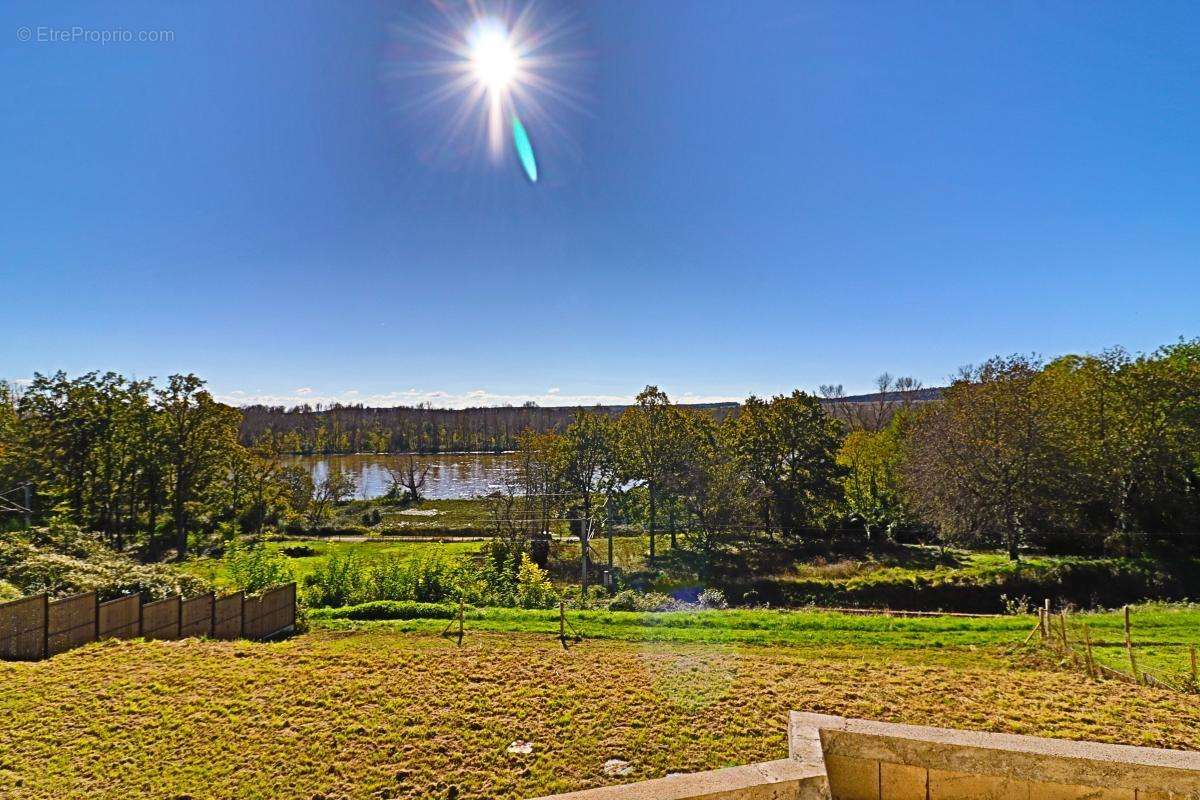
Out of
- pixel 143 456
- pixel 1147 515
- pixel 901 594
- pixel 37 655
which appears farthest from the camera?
pixel 143 456

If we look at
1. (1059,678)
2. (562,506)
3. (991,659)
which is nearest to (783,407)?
(562,506)

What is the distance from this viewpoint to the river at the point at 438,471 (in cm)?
6288

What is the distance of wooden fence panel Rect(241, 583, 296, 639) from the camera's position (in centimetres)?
1305

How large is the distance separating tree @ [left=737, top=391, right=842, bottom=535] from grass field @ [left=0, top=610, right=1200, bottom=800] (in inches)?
908

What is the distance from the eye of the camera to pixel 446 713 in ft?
21.9

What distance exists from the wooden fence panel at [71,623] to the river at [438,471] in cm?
3569

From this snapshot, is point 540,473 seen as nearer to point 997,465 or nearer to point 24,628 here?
point 997,465

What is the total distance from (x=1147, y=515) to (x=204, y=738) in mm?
35515

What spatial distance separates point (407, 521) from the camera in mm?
45281

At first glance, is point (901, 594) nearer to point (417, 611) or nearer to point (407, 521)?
point (417, 611)

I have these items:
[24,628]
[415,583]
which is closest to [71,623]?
[24,628]

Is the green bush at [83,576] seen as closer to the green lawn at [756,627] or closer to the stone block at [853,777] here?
the green lawn at [756,627]

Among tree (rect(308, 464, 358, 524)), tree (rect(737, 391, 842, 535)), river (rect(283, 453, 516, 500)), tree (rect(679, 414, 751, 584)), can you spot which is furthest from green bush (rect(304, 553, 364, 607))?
tree (rect(308, 464, 358, 524))

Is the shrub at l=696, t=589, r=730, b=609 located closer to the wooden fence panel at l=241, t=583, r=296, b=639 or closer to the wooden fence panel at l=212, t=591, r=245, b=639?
the wooden fence panel at l=241, t=583, r=296, b=639
